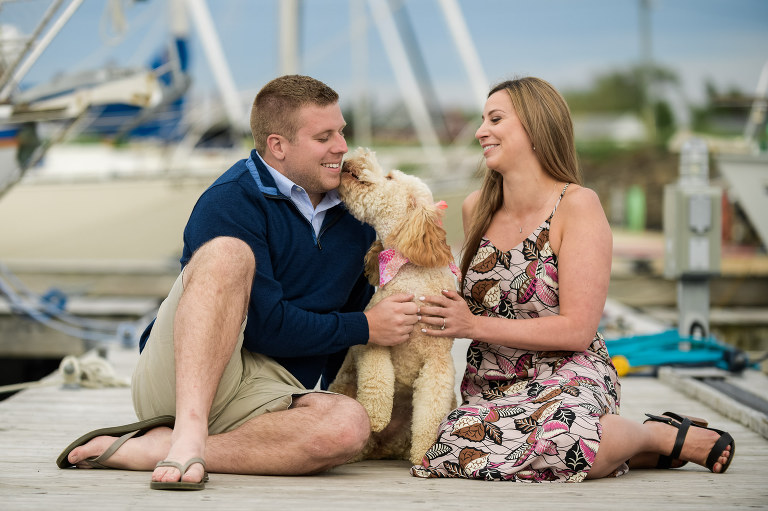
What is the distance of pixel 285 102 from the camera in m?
3.01

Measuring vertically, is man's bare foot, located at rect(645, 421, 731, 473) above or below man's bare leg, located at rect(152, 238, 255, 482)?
below

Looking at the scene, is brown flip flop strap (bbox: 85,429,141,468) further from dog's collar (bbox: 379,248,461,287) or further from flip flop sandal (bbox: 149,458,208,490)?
dog's collar (bbox: 379,248,461,287)

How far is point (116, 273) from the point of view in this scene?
1213 cm

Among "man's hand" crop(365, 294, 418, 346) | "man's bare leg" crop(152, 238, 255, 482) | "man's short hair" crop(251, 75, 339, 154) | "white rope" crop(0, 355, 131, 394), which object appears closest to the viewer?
"man's bare leg" crop(152, 238, 255, 482)

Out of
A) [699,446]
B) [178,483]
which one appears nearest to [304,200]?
[178,483]

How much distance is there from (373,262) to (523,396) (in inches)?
27.4

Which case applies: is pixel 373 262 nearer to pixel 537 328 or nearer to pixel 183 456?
pixel 537 328

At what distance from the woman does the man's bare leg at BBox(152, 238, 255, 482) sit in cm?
65

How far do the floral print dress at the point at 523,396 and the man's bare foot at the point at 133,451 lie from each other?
0.83 metres

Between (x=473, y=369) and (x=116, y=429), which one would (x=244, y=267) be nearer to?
(x=116, y=429)

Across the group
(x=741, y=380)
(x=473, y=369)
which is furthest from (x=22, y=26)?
(x=741, y=380)

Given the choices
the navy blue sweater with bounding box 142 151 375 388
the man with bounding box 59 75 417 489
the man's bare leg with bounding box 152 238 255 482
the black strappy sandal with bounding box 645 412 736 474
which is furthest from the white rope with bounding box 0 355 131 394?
the black strappy sandal with bounding box 645 412 736 474

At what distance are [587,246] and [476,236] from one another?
472 mm

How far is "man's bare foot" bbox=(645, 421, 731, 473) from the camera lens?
294 cm
